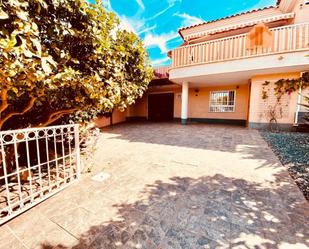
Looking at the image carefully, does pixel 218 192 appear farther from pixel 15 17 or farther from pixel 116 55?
pixel 15 17

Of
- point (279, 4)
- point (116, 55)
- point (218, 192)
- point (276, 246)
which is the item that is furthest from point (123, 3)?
point (276, 246)

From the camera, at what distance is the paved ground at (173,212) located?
1607 millimetres

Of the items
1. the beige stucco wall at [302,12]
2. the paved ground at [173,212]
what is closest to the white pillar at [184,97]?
the beige stucco wall at [302,12]

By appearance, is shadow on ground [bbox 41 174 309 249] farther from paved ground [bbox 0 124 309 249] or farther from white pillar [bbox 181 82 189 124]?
white pillar [bbox 181 82 189 124]

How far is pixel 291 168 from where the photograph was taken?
3285mm

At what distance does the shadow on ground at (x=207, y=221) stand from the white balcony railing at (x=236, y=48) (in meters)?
6.19

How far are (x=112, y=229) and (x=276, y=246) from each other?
170 centimetres

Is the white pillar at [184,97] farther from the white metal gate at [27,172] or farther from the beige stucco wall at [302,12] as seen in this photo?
the white metal gate at [27,172]

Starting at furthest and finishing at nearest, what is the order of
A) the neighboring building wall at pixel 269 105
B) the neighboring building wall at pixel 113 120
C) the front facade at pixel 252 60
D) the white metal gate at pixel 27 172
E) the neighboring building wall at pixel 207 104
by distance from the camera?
the neighboring building wall at pixel 207 104
the neighboring building wall at pixel 113 120
the neighboring building wall at pixel 269 105
the front facade at pixel 252 60
the white metal gate at pixel 27 172

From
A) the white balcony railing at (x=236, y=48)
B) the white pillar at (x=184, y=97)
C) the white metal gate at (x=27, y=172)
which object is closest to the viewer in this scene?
the white metal gate at (x=27, y=172)

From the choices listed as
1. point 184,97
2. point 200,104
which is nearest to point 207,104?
point 200,104

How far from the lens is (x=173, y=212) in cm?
204

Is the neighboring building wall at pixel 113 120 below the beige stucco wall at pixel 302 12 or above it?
below

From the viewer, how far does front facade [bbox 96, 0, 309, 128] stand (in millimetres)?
6406
